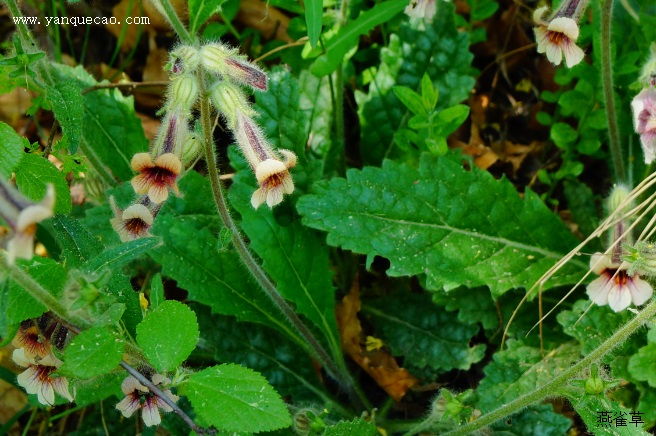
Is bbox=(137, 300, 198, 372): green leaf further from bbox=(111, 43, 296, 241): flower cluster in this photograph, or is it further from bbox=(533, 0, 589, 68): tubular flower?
bbox=(533, 0, 589, 68): tubular flower

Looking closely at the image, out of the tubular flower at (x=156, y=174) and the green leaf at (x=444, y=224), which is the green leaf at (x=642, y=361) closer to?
the green leaf at (x=444, y=224)

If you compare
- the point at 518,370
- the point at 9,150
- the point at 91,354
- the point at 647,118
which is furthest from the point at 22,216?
the point at 647,118

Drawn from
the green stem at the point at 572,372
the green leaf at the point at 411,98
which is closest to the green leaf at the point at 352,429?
the green stem at the point at 572,372

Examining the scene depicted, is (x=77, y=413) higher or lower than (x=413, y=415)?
higher

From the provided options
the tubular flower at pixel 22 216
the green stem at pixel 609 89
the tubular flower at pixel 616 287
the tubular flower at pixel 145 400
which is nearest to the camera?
the tubular flower at pixel 22 216

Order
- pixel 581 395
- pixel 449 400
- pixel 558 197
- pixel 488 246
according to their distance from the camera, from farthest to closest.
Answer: pixel 558 197 → pixel 488 246 → pixel 449 400 → pixel 581 395

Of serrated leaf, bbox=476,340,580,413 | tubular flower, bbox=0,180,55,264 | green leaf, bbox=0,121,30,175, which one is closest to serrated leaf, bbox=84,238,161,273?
green leaf, bbox=0,121,30,175

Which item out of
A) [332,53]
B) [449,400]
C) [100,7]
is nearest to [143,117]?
[100,7]

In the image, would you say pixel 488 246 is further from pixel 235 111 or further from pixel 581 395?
pixel 235 111
